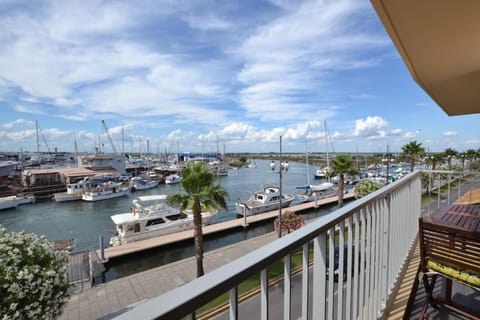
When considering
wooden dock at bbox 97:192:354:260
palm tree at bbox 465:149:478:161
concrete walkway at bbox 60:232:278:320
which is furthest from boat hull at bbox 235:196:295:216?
palm tree at bbox 465:149:478:161

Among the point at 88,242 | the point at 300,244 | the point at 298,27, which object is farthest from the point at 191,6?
the point at 88,242

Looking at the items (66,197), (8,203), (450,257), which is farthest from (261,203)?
(8,203)

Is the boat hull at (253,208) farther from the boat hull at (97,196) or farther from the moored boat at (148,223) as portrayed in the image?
the boat hull at (97,196)

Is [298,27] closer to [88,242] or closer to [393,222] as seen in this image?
[393,222]

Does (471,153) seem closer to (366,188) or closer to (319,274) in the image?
(366,188)

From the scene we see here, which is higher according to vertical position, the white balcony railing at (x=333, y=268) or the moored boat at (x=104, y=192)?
the white balcony railing at (x=333, y=268)

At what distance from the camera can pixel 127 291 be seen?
8.74 m

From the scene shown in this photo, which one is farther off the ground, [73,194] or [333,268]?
[333,268]

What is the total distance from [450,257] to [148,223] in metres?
16.0

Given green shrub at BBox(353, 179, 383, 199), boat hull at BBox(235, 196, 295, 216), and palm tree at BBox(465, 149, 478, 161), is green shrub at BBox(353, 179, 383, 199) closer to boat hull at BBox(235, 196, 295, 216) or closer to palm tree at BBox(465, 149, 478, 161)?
boat hull at BBox(235, 196, 295, 216)

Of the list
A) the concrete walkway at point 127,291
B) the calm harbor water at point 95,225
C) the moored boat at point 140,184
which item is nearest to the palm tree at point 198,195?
the concrete walkway at point 127,291

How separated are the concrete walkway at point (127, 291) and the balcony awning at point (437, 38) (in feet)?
27.7

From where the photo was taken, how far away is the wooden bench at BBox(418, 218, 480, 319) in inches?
64.0

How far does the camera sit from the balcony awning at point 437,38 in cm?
133
